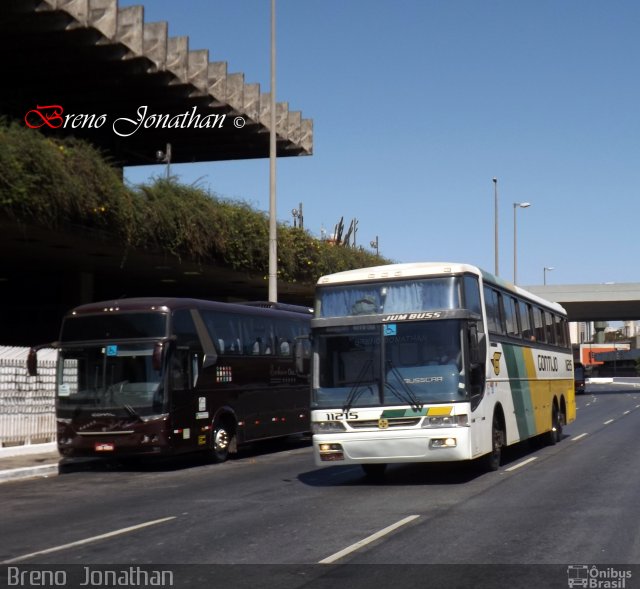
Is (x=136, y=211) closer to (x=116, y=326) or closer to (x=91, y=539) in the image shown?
(x=116, y=326)

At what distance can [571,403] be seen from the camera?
81.5 ft

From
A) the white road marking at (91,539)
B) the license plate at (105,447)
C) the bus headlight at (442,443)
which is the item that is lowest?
the white road marking at (91,539)

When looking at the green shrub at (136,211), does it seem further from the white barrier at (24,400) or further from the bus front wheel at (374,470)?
the bus front wheel at (374,470)

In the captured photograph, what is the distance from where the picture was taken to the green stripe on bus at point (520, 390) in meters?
17.4

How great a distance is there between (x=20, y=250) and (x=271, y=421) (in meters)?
9.97

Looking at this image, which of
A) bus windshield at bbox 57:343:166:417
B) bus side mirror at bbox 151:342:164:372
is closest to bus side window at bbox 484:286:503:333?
bus side mirror at bbox 151:342:164:372

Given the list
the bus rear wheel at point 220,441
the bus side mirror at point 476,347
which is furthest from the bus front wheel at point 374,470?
the bus rear wheel at point 220,441

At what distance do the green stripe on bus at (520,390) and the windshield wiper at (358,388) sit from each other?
375cm

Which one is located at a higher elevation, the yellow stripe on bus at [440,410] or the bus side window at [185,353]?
the bus side window at [185,353]

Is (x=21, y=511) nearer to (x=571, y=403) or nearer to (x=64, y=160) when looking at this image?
(x=64, y=160)

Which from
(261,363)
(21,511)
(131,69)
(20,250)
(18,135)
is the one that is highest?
(131,69)

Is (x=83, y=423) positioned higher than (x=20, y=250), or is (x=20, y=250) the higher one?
(x=20, y=250)

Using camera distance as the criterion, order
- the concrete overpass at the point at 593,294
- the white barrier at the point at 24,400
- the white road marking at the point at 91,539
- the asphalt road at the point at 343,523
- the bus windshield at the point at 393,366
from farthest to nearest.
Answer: the concrete overpass at the point at 593,294
the white barrier at the point at 24,400
the bus windshield at the point at 393,366
the white road marking at the point at 91,539
the asphalt road at the point at 343,523

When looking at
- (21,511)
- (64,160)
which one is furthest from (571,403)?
(21,511)
